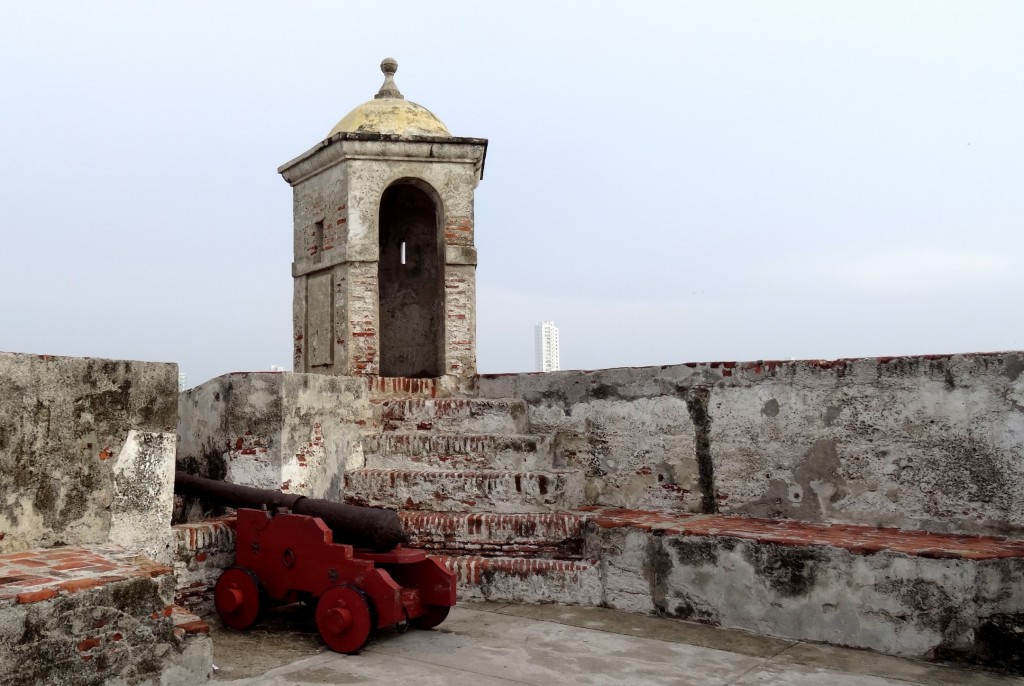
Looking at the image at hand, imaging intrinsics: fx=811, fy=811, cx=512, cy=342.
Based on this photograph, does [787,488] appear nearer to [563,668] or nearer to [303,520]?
[563,668]

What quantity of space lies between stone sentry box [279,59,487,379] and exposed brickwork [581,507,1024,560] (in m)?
2.58

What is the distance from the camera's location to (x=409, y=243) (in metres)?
9.80

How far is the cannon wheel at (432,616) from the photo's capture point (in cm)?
446

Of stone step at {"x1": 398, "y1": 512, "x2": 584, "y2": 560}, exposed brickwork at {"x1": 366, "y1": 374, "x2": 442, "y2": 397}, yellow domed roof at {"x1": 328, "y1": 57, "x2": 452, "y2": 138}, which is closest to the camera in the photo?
stone step at {"x1": 398, "y1": 512, "x2": 584, "y2": 560}

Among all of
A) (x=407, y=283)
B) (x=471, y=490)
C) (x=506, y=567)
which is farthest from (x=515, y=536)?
(x=407, y=283)

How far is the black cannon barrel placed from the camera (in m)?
4.41

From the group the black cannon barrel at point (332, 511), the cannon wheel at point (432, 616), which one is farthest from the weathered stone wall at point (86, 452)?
the cannon wheel at point (432, 616)

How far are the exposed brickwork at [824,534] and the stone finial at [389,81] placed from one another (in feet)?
16.0

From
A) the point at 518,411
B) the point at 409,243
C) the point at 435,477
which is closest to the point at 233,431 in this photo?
the point at 435,477

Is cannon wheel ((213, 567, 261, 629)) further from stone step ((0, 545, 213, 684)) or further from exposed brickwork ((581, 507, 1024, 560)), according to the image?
exposed brickwork ((581, 507, 1024, 560))

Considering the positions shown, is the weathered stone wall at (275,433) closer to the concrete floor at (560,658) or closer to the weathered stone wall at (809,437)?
the concrete floor at (560,658)

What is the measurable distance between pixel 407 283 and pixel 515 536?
504 centimetres

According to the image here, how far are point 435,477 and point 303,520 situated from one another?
1259mm

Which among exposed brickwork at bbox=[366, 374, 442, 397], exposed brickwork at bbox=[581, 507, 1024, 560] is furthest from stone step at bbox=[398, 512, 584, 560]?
exposed brickwork at bbox=[366, 374, 442, 397]
